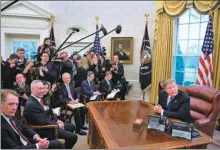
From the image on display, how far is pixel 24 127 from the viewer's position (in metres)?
2.17

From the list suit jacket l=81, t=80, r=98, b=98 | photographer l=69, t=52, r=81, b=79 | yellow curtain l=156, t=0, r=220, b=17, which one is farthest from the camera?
photographer l=69, t=52, r=81, b=79

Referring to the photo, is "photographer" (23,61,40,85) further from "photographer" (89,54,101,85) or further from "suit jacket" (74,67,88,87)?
"photographer" (89,54,101,85)

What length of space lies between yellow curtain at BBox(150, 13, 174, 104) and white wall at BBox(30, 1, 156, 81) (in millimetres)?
721

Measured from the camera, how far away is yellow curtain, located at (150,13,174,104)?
18.6 ft

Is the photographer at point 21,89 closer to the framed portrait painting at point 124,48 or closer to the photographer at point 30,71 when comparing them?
the photographer at point 30,71

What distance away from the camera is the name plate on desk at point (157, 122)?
6.59ft

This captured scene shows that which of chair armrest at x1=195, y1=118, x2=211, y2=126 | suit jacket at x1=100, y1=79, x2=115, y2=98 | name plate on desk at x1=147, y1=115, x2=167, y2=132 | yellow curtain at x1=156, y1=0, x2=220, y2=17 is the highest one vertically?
yellow curtain at x1=156, y1=0, x2=220, y2=17

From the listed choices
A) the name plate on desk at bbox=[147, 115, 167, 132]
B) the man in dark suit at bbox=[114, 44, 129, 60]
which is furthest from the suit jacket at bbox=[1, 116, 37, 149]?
the man in dark suit at bbox=[114, 44, 129, 60]

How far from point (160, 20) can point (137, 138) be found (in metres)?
4.63

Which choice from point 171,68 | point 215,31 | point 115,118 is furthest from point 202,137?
point 171,68

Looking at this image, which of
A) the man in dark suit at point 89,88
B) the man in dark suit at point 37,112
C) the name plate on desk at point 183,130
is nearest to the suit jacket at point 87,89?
the man in dark suit at point 89,88

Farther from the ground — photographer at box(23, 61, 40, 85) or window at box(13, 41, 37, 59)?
window at box(13, 41, 37, 59)

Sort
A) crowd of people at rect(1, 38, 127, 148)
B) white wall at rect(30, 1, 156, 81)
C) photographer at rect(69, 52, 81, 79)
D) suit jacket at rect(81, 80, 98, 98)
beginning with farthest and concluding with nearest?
white wall at rect(30, 1, 156, 81) → photographer at rect(69, 52, 81, 79) → suit jacket at rect(81, 80, 98, 98) → crowd of people at rect(1, 38, 127, 148)

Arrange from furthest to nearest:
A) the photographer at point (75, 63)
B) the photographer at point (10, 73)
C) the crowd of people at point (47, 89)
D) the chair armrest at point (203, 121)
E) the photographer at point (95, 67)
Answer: the photographer at point (95, 67) < the photographer at point (75, 63) < the photographer at point (10, 73) < the chair armrest at point (203, 121) < the crowd of people at point (47, 89)
